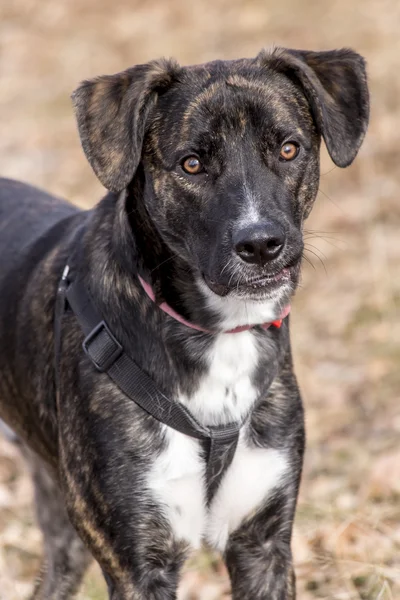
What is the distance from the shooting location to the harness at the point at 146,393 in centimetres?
334

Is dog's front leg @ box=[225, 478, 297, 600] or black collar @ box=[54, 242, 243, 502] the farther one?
dog's front leg @ box=[225, 478, 297, 600]

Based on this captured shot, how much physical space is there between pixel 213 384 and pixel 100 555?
2.14 ft

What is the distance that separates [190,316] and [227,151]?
1.88ft

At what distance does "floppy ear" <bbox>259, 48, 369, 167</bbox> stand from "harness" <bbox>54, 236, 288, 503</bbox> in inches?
37.1

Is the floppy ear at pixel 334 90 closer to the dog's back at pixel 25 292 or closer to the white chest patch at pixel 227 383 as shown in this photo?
the white chest patch at pixel 227 383

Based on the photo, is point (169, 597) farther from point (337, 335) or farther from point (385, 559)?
point (337, 335)

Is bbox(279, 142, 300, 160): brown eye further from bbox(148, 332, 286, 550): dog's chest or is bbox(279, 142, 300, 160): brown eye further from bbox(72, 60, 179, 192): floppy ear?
bbox(148, 332, 286, 550): dog's chest

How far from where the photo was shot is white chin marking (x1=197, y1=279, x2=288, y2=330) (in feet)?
11.4

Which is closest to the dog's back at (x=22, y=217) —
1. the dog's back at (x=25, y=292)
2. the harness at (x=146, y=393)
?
the dog's back at (x=25, y=292)

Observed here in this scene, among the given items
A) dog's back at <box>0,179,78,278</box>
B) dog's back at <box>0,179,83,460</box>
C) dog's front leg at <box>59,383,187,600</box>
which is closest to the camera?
dog's front leg at <box>59,383,187,600</box>

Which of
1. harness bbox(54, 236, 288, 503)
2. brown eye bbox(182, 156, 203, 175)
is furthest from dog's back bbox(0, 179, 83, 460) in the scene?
brown eye bbox(182, 156, 203, 175)

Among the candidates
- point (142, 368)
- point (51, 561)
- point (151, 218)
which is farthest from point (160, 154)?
point (51, 561)

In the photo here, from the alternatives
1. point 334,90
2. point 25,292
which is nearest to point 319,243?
point 25,292

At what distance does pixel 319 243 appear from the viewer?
8.65 metres
